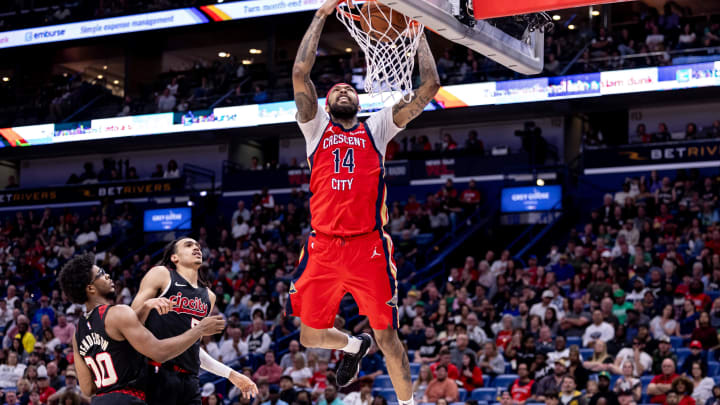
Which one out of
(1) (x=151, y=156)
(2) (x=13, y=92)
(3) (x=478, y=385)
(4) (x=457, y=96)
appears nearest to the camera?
(3) (x=478, y=385)

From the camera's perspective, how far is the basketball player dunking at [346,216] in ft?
18.9

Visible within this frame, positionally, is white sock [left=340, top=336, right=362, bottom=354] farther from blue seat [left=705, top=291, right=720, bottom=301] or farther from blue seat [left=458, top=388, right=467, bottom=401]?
blue seat [left=705, top=291, right=720, bottom=301]

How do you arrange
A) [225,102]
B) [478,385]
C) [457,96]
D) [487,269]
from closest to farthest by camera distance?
[478,385], [487,269], [457,96], [225,102]

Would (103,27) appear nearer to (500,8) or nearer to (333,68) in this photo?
(333,68)

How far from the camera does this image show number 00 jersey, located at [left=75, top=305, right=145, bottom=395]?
5168 mm

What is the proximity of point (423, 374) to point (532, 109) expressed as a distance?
414 inches

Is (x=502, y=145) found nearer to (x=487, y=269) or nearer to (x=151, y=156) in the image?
(x=487, y=269)

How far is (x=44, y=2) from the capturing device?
2931 cm

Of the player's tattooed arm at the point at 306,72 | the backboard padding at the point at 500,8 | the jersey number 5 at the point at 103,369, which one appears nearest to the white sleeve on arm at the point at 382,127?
the player's tattooed arm at the point at 306,72

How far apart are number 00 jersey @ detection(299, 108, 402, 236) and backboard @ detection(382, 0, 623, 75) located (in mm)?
698

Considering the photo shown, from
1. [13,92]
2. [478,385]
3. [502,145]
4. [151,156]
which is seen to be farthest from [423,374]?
[13,92]

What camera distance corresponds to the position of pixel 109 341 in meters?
5.16

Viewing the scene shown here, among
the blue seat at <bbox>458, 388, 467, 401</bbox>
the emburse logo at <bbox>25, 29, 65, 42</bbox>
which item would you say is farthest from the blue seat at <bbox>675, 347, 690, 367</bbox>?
the emburse logo at <bbox>25, 29, 65, 42</bbox>

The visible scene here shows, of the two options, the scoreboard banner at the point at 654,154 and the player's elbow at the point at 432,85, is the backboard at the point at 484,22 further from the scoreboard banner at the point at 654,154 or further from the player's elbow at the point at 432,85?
the scoreboard banner at the point at 654,154
